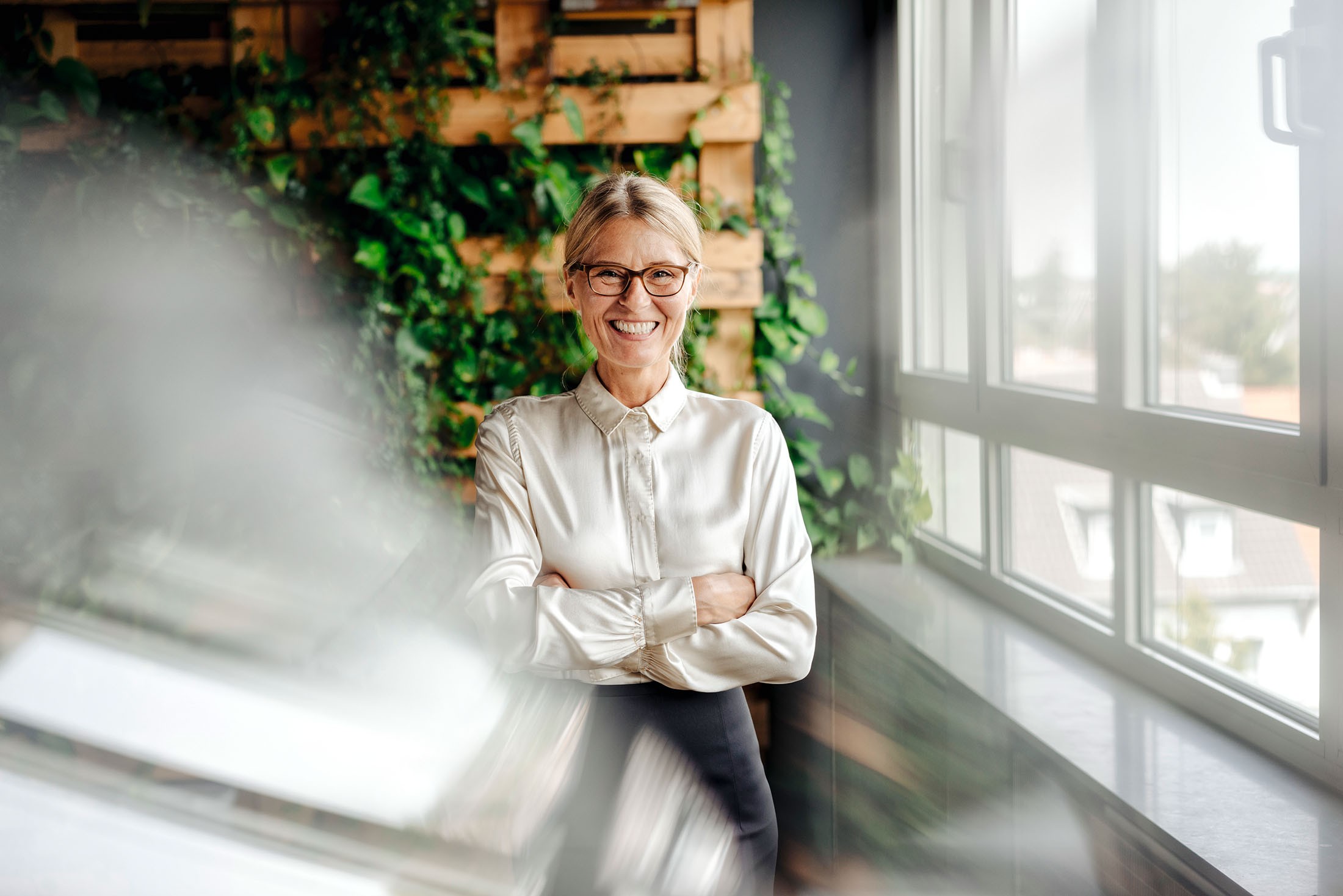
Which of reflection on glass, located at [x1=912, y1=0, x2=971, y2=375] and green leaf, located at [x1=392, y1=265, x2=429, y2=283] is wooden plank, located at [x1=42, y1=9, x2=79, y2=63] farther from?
reflection on glass, located at [x1=912, y1=0, x2=971, y2=375]

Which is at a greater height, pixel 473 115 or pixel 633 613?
pixel 473 115

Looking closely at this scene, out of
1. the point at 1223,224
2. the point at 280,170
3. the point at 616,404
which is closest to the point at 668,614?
the point at 616,404

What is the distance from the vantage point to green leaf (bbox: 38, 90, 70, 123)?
7.46ft

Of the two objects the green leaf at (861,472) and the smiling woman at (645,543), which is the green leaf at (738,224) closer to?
the green leaf at (861,472)

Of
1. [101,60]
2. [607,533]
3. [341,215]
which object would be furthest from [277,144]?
[607,533]

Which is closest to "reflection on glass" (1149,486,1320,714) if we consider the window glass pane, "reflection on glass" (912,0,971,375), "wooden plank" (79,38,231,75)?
the window glass pane

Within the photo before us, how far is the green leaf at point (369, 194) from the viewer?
93.3 inches

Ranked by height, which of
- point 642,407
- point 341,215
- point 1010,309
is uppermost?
point 341,215

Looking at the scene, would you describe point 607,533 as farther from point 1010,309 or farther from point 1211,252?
point 1010,309

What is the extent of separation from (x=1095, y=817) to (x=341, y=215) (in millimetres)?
2087

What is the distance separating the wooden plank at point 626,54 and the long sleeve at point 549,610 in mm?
1699

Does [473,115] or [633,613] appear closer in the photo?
[633,613]

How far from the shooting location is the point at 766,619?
3.56 ft

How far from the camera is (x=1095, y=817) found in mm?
1202
